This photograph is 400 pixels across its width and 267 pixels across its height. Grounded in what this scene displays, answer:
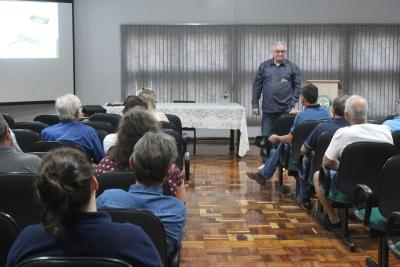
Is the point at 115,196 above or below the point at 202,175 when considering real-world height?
above

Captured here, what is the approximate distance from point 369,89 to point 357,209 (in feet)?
23.4

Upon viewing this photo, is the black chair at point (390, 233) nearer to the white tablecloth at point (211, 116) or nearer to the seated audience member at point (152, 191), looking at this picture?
the seated audience member at point (152, 191)

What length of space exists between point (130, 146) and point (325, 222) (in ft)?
7.51

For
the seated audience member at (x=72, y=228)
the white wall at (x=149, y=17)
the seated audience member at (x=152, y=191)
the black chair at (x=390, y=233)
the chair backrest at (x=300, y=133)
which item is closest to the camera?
the seated audience member at (x=72, y=228)

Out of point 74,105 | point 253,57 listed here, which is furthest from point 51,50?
point 74,105

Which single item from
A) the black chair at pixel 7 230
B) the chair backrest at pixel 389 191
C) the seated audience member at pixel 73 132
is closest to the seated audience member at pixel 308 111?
the seated audience member at pixel 73 132

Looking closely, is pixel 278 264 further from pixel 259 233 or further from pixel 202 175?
pixel 202 175

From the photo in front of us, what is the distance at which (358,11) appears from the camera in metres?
10.5

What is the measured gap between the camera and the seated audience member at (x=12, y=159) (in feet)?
11.0

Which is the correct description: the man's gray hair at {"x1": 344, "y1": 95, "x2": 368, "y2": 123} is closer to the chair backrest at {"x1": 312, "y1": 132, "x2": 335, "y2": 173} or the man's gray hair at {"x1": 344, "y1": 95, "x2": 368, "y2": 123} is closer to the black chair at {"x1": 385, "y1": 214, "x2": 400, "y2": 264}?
the chair backrest at {"x1": 312, "y1": 132, "x2": 335, "y2": 173}

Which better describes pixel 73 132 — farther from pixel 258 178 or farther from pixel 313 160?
pixel 258 178

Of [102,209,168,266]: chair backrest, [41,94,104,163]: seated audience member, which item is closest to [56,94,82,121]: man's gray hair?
[41,94,104,163]: seated audience member

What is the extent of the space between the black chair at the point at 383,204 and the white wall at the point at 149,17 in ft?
22.6

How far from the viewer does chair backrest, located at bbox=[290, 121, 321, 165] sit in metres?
5.48
